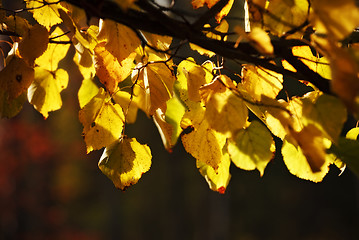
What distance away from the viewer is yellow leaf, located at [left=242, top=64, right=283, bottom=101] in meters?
0.70

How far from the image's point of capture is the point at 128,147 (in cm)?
80

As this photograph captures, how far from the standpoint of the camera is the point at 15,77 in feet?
2.39

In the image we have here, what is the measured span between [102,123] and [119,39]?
0.20 metres

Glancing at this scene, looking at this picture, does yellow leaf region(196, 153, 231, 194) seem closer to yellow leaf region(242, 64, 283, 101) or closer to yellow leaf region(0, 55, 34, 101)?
yellow leaf region(242, 64, 283, 101)

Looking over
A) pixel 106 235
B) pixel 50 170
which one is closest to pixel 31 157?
pixel 50 170

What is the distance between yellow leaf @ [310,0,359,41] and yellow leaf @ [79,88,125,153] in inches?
19.1

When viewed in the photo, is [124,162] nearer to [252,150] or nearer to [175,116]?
[175,116]

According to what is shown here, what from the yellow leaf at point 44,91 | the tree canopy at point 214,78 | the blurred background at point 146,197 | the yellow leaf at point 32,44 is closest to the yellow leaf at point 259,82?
the tree canopy at point 214,78

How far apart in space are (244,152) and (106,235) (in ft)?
45.6

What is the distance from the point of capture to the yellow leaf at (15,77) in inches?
28.7

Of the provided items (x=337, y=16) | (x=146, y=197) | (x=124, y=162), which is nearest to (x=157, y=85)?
(x=124, y=162)

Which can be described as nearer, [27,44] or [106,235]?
[27,44]

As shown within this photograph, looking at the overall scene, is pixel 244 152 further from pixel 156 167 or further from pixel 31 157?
pixel 156 167

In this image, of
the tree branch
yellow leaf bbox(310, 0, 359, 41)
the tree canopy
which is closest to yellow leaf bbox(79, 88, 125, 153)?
the tree canopy
